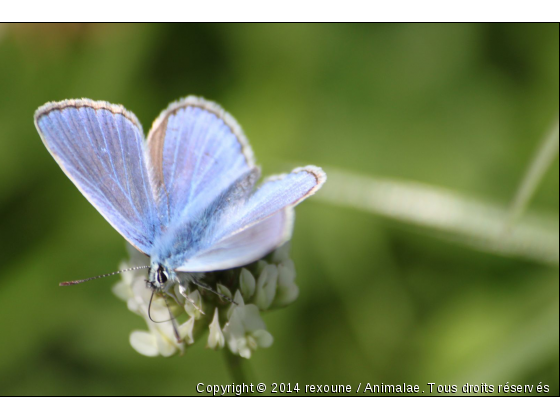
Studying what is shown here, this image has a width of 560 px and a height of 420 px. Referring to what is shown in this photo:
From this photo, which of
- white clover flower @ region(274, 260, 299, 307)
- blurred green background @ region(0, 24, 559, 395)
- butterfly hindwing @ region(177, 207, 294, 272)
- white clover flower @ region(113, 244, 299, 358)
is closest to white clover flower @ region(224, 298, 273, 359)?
white clover flower @ region(113, 244, 299, 358)

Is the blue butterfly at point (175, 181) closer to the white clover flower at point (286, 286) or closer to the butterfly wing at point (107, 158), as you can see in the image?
the butterfly wing at point (107, 158)

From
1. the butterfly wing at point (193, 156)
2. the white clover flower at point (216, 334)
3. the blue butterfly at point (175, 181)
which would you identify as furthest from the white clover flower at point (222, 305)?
the butterfly wing at point (193, 156)

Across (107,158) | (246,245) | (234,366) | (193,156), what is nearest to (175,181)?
(193,156)

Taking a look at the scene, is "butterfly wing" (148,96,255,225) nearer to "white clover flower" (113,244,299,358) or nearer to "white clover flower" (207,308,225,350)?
"white clover flower" (113,244,299,358)

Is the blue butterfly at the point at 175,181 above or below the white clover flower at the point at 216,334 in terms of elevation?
above

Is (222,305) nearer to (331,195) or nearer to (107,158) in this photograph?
(107,158)
